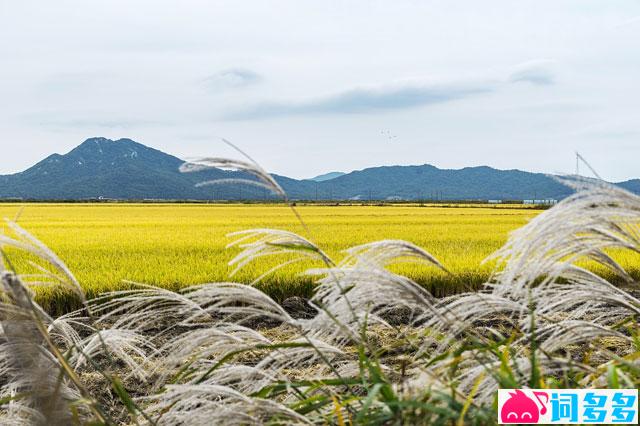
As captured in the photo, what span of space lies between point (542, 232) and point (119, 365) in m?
4.92

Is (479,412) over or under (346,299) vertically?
under

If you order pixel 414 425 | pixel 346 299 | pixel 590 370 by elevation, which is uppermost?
pixel 346 299

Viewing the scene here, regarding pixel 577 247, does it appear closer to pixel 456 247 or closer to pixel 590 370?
pixel 590 370

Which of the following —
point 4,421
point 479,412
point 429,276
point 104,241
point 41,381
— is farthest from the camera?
point 104,241

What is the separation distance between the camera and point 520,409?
2004 millimetres

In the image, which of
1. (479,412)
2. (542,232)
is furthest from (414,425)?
(542,232)

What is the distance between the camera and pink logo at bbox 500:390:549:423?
1.97 metres

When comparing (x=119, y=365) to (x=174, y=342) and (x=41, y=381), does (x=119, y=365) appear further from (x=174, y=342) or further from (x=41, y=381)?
(x=41, y=381)

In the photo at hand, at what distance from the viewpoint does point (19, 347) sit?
1332mm

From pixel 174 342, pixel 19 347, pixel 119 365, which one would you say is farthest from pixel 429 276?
pixel 19 347

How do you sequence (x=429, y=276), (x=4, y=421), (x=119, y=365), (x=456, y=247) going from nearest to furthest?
(x=4, y=421), (x=119, y=365), (x=429, y=276), (x=456, y=247)

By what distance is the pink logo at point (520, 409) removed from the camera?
1974 millimetres

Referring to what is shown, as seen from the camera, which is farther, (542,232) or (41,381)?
(542,232)

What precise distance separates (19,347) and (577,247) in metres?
1.98
